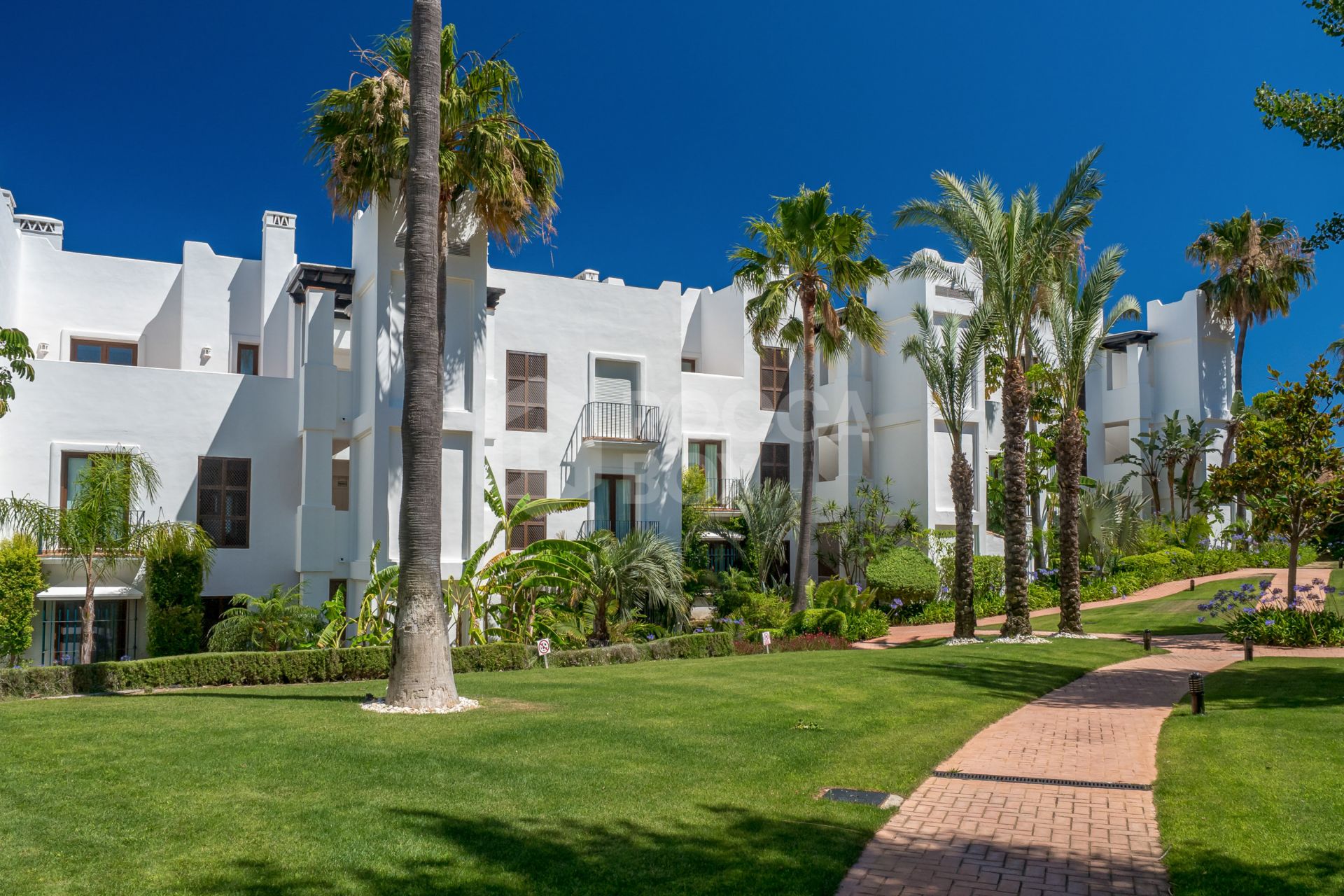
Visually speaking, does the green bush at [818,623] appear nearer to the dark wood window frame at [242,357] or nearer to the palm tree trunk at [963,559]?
the palm tree trunk at [963,559]

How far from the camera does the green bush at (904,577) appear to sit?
2817 centimetres

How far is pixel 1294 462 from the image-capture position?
772 inches

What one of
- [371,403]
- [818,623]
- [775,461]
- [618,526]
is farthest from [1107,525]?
[371,403]

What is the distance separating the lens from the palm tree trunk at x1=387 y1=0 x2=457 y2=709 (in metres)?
11.7

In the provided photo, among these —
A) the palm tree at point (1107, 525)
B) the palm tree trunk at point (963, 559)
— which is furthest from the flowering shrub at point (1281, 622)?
the palm tree at point (1107, 525)

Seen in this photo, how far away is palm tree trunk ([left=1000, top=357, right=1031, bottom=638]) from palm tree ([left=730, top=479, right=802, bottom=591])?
7835 millimetres

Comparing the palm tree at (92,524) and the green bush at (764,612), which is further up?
the palm tree at (92,524)

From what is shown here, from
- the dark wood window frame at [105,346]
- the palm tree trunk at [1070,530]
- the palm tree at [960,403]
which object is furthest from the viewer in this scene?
the dark wood window frame at [105,346]

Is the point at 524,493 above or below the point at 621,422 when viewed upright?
below

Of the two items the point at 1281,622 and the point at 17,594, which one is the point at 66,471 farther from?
the point at 1281,622

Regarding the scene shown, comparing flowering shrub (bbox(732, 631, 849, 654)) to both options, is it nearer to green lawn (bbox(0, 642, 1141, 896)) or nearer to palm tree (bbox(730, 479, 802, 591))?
palm tree (bbox(730, 479, 802, 591))

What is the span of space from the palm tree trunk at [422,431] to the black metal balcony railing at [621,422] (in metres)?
14.7

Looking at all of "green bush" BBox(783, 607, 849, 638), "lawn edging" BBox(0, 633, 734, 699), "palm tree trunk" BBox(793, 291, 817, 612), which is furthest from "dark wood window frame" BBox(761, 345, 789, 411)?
"lawn edging" BBox(0, 633, 734, 699)

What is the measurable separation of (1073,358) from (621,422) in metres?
11.4
